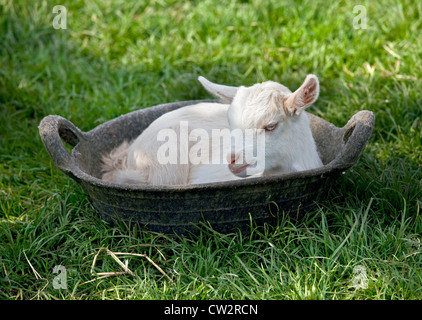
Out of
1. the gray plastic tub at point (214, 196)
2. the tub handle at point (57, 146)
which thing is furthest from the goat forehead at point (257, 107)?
the tub handle at point (57, 146)

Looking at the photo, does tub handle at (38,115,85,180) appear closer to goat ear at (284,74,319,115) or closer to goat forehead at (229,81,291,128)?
goat forehead at (229,81,291,128)

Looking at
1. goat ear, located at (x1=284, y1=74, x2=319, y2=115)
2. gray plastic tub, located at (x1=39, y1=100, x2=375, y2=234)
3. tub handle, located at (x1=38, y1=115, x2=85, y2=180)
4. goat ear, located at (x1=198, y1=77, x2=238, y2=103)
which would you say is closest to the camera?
gray plastic tub, located at (x1=39, y1=100, x2=375, y2=234)

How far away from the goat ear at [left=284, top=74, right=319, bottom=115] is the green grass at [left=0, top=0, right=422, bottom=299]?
68 centimetres

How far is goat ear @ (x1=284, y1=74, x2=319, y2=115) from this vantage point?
3.20m

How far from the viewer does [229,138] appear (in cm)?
341

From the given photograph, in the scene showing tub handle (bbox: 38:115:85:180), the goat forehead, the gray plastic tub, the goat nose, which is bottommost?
the gray plastic tub

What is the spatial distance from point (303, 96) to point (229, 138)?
514 millimetres

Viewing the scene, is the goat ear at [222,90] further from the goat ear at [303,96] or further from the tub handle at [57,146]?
the tub handle at [57,146]

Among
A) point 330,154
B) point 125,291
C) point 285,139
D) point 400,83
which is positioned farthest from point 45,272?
point 400,83

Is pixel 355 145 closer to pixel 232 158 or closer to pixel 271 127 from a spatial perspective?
pixel 271 127

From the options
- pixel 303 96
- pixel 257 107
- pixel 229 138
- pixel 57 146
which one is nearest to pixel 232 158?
pixel 229 138

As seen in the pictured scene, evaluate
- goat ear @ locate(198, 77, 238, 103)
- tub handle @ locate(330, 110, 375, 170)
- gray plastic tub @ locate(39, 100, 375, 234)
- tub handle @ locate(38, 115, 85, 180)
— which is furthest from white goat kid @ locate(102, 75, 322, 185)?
tub handle @ locate(38, 115, 85, 180)

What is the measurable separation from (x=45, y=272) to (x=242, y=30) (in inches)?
145
